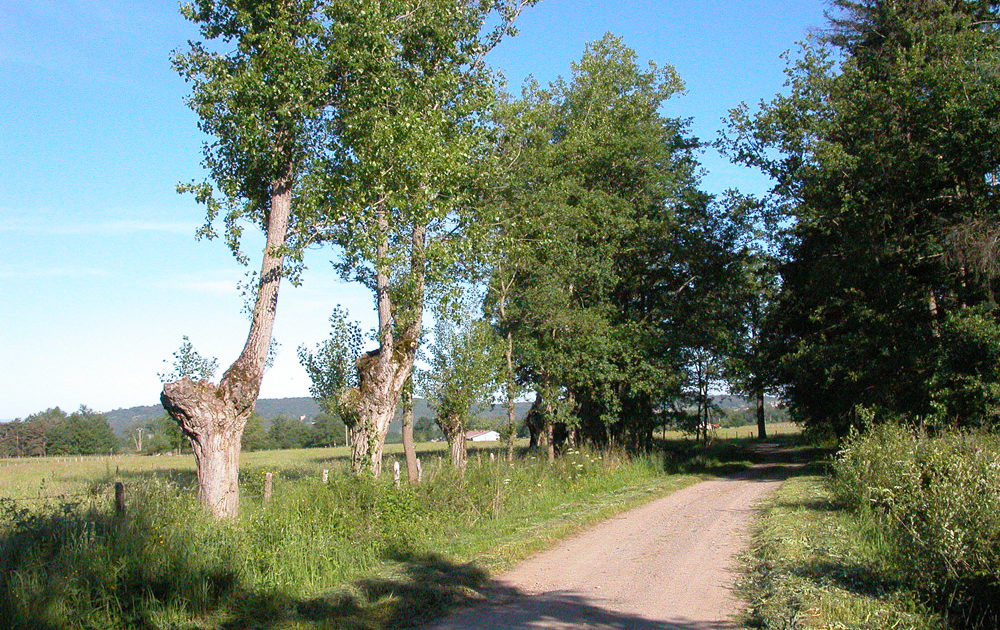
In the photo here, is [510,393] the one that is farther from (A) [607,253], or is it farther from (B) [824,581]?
(B) [824,581]

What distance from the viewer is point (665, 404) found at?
1240 inches

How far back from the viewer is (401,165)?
48.3ft

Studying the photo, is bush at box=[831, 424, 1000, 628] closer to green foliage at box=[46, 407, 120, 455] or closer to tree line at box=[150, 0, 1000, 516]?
tree line at box=[150, 0, 1000, 516]

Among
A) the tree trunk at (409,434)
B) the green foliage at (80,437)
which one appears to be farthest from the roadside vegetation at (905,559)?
the green foliage at (80,437)

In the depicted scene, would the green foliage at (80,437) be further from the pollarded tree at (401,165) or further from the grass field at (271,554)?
the grass field at (271,554)

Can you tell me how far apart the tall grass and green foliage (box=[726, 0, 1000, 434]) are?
1242 centimetres

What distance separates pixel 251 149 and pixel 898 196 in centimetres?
1788

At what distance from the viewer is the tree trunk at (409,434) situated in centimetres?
1532

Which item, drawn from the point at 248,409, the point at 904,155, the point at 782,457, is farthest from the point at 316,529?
the point at 782,457

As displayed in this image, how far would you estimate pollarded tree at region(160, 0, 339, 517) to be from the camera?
39.1 feet

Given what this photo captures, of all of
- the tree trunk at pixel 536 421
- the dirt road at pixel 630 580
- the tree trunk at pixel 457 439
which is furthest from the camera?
the tree trunk at pixel 536 421

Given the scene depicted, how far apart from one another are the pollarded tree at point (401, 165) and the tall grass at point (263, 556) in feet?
6.67

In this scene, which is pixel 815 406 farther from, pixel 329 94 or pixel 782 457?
pixel 329 94

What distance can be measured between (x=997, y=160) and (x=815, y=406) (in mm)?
14167
